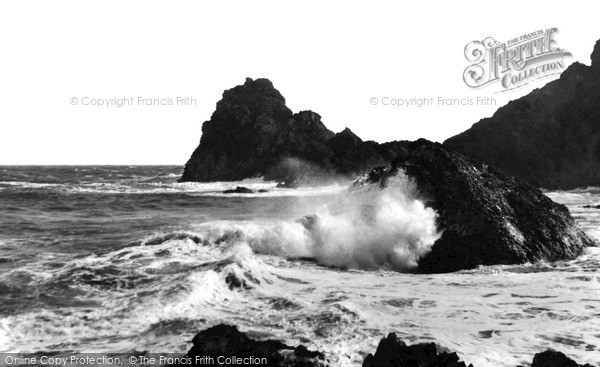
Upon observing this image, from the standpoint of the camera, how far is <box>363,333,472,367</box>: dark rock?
18.8 ft

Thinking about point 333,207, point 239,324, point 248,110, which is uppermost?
point 248,110

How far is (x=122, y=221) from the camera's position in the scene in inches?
886

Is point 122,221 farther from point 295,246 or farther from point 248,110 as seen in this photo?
point 248,110

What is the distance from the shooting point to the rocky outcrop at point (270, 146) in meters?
64.9

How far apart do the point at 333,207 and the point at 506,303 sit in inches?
306

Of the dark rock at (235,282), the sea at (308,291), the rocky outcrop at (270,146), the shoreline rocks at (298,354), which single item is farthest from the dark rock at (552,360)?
the rocky outcrop at (270,146)

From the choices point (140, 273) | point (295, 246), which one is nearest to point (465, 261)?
point (295, 246)

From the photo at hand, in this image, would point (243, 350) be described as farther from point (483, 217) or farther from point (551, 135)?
point (551, 135)

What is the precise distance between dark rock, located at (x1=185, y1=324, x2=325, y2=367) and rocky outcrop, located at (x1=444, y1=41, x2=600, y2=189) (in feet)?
190

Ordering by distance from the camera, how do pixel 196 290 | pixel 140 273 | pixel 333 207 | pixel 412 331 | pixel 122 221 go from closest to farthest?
pixel 412 331 → pixel 196 290 → pixel 140 273 → pixel 333 207 → pixel 122 221

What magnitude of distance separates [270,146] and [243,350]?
7408 centimetres

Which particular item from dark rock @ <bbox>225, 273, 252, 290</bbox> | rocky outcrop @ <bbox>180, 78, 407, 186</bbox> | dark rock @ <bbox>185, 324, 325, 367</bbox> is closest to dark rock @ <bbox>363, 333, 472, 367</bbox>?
dark rock @ <bbox>185, 324, 325, 367</bbox>

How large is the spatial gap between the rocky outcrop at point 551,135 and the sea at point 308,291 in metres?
47.7

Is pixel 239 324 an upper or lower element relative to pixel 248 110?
lower
